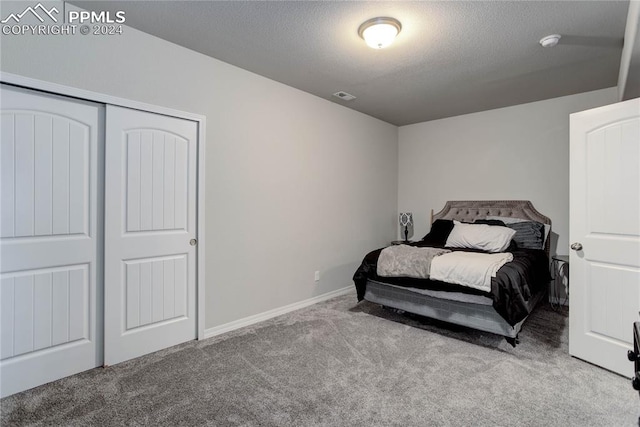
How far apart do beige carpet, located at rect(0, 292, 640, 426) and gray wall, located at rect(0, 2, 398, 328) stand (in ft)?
2.36

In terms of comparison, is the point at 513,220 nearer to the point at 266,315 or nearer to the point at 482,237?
the point at 482,237

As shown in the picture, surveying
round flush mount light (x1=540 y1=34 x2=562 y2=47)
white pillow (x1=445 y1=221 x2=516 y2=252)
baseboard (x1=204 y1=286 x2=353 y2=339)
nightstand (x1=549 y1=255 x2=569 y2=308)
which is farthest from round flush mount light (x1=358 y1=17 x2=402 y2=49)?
nightstand (x1=549 y1=255 x2=569 y2=308)

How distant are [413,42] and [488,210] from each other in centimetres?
278

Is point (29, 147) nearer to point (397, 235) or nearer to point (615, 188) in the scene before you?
point (615, 188)

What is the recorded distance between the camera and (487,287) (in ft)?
8.38

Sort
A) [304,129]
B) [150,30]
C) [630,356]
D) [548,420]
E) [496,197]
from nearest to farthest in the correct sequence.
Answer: [630,356] < [548,420] < [150,30] < [304,129] < [496,197]

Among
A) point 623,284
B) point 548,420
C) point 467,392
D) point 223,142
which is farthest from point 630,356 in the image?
point 223,142

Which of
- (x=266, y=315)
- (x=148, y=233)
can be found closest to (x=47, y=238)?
(x=148, y=233)

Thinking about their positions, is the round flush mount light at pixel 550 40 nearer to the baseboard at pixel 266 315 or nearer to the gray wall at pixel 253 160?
the gray wall at pixel 253 160

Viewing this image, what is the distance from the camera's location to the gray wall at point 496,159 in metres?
3.88

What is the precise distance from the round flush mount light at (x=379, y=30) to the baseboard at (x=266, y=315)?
8.95 feet

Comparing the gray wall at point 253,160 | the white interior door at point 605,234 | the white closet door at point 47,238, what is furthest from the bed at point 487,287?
the white closet door at point 47,238

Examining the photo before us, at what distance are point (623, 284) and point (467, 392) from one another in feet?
4.51

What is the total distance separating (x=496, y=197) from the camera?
14.4 ft
